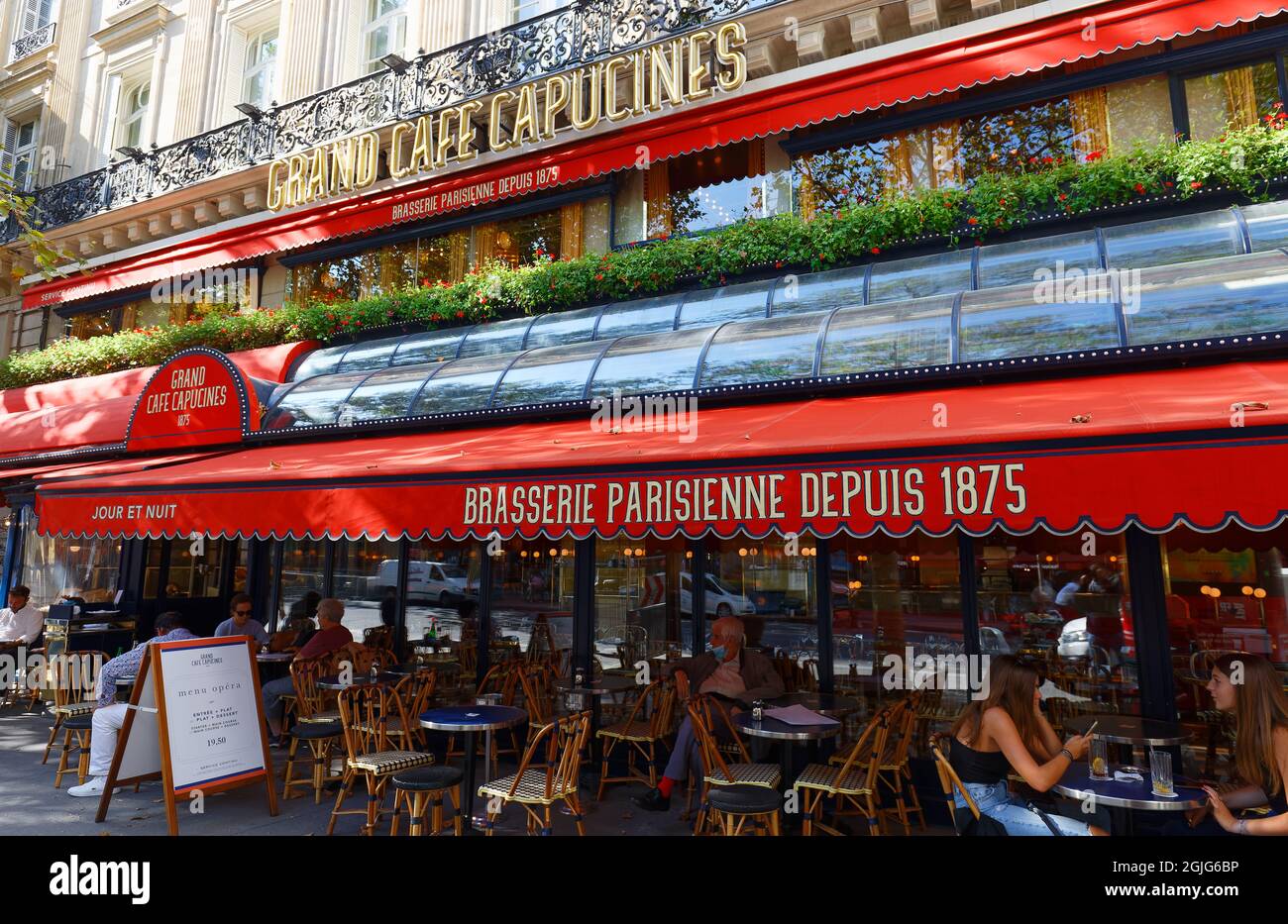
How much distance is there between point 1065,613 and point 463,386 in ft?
23.1

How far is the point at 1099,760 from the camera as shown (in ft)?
15.2

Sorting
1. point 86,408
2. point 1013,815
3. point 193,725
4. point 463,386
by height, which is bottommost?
point 1013,815

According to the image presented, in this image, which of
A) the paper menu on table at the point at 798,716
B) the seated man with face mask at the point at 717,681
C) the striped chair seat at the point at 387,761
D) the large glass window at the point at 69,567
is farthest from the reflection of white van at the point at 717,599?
the large glass window at the point at 69,567

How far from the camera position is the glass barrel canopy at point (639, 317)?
945 centimetres

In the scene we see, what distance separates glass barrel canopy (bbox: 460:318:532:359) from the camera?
10.4 meters

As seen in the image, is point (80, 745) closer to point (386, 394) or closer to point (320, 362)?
point (386, 394)

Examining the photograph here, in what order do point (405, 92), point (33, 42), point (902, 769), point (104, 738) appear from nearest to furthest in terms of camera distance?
point (902, 769)
point (104, 738)
point (405, 92)
point (33, 42)

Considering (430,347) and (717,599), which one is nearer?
(717,599)

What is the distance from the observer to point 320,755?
22.8ft

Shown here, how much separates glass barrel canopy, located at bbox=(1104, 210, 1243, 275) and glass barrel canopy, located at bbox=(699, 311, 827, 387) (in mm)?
2860

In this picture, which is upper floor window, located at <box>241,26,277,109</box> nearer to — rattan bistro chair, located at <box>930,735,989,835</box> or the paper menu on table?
the paper menu on table

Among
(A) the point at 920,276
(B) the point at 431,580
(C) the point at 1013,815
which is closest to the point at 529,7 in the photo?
(A) the point at 920,276
